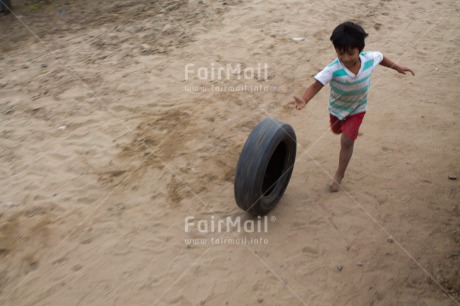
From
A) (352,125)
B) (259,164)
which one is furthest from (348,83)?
(259,164)

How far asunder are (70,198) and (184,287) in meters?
1.61

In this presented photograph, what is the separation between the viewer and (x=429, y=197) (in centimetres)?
379

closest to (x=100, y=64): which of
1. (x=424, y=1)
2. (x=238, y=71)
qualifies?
(x=238, y=71)

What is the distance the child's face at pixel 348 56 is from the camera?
10.2ft

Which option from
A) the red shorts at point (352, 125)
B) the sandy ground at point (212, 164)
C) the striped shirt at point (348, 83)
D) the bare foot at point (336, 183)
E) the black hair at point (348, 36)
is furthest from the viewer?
the bare foot at point (336, 183)

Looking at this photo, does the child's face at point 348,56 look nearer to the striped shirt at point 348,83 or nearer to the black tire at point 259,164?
the striped shirt at point 348,83

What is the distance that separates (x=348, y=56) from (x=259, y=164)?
3.50 feet

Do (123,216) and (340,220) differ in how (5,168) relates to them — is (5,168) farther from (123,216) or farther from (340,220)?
(340,220)

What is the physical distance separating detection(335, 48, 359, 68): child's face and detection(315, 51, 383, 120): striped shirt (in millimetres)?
96

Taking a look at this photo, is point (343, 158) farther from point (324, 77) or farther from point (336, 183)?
point (324, 77)

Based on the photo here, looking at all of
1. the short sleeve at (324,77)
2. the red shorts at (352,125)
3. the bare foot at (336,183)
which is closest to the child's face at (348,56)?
the short sleeve at (324,77)

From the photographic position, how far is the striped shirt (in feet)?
10.8

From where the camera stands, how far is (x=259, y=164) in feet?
10.9

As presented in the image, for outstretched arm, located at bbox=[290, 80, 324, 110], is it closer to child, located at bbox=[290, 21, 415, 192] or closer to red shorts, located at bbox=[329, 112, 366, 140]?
child, located at bbox=[290, 21, 415, 192]
